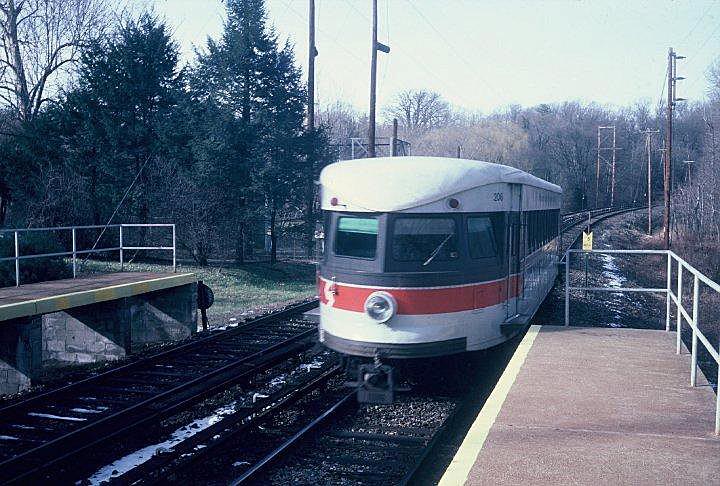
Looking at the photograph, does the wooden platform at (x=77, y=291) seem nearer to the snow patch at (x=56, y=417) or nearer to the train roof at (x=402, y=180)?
the snow patch at (x=56, y=417)

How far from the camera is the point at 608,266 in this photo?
34.2m

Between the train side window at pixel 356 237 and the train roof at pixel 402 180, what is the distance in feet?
0.75

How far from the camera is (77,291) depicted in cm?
1210

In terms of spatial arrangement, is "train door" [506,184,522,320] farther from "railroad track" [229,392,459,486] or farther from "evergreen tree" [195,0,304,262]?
"evergreen tree" [195,0,304,262]

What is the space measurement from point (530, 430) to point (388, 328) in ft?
9.53

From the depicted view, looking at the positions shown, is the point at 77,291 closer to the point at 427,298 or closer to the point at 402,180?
the point at 402,180

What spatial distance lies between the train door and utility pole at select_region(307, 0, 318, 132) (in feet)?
69.1

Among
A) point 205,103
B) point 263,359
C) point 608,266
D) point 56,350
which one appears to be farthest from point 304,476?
point 608,266

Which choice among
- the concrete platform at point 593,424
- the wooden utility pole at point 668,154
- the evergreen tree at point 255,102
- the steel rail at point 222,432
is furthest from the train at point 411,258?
the wooden utility pole at point 668,154

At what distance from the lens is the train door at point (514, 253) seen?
970 cm

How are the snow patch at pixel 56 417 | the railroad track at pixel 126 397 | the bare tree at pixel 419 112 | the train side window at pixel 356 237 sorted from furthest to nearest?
the bare tree at pixel 419 112
the snow patch at pixel 56 417
the train side window at pixel 356 237
the railroad track at pixel 126 397

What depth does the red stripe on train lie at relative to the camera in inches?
327

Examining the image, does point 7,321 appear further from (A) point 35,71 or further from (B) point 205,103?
(A) point 35,71

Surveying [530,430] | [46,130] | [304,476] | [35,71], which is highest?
[35,71]
